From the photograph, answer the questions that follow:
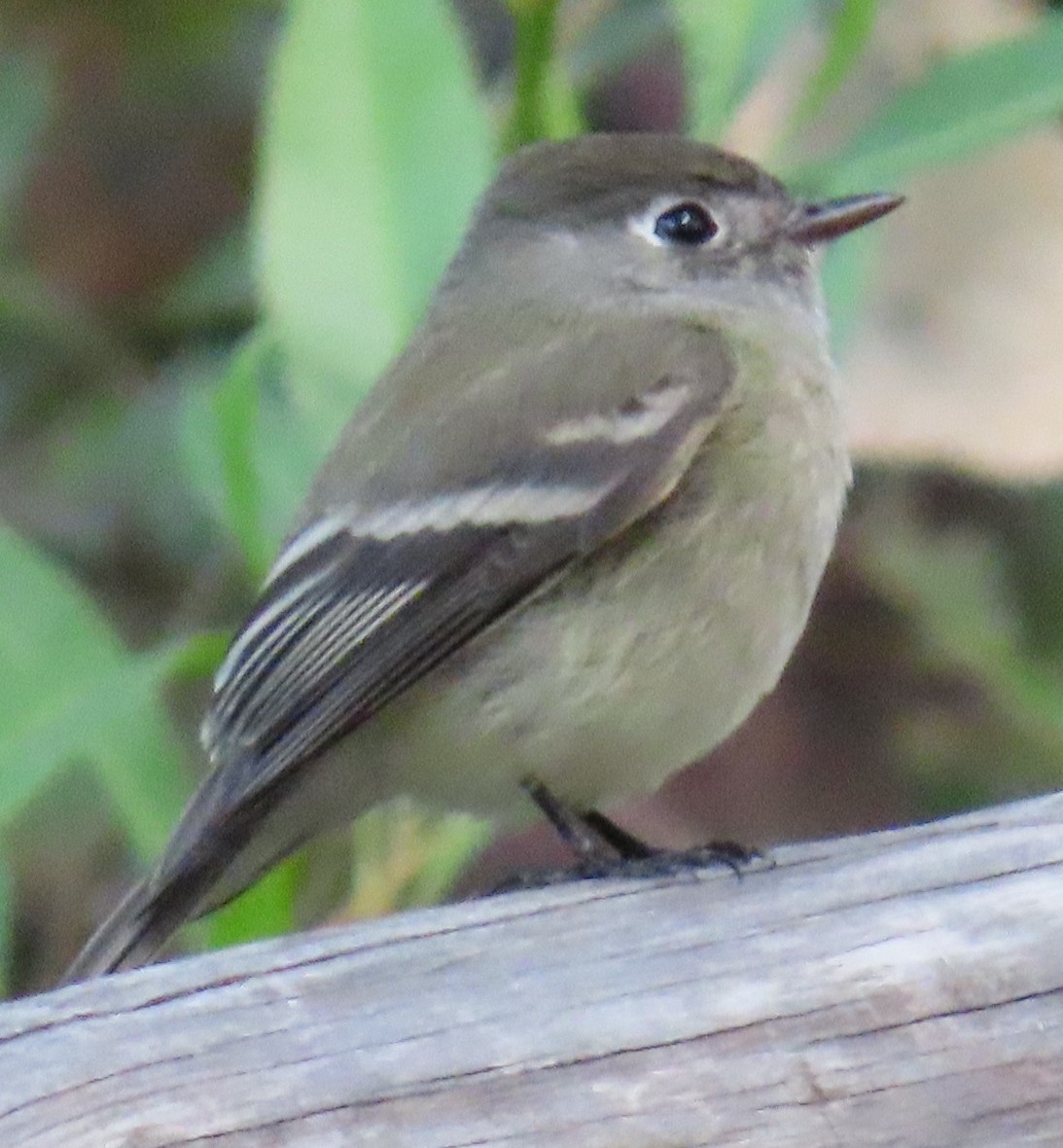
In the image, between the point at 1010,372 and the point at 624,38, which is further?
the point at 624,38

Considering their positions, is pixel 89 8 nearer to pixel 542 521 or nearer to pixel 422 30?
pixel 422 30

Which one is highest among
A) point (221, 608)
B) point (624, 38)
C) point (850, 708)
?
point (624, 38)

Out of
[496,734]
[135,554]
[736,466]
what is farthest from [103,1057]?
[135,554]

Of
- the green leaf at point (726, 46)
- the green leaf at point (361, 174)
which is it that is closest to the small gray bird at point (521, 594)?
the green leaf at point (361, 174)

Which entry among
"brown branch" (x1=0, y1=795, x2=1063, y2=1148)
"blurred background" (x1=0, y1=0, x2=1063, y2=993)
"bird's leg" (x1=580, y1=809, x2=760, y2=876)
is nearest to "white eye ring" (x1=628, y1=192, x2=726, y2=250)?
"blurred background" (x1=0, y1=0, x2=1063, y2=993)

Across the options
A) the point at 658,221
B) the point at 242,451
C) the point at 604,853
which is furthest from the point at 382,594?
the point at 658,221

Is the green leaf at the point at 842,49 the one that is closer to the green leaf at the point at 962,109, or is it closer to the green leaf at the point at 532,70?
the green leaf at the point at 962,109

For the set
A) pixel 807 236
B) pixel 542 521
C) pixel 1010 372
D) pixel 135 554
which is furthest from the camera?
pixel 135 554
